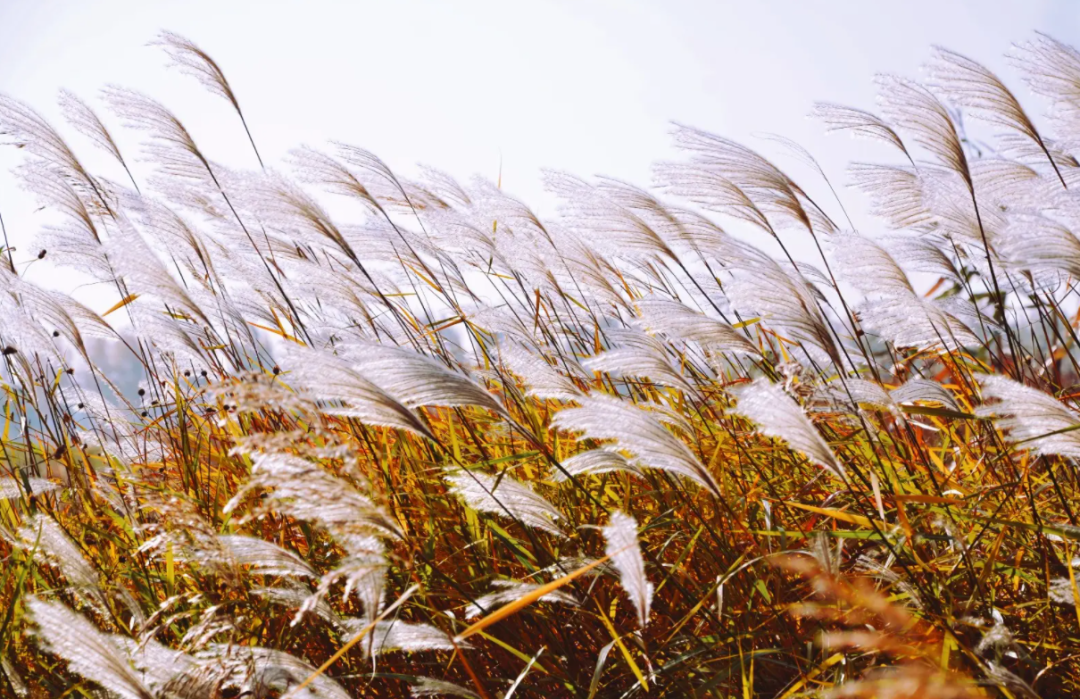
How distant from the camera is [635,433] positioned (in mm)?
1327

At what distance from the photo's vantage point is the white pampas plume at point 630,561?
115 cm

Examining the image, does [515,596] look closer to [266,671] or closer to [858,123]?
[266,671]

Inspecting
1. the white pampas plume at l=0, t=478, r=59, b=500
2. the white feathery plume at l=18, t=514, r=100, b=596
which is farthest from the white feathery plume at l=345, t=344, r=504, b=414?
the white pampas plume at l=0, t=478, r=59, b=500

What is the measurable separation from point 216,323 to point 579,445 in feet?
4.06

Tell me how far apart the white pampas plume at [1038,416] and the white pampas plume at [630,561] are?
693mm

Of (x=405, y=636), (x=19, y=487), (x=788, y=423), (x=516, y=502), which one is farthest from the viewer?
(x=19, y=487)

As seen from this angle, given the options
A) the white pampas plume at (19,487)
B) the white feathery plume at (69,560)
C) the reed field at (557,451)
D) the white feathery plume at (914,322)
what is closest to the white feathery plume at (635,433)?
the reed field at (557,451)

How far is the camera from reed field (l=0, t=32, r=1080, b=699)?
4.50 ft

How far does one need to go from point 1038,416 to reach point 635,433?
2.39 feet

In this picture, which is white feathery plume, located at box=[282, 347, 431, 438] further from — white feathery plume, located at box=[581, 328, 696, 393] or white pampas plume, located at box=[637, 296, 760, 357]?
white pampas plume, located at box=[637, 296, 760, 357]

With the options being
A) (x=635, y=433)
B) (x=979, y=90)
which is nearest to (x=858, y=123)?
(x=979, y=90)

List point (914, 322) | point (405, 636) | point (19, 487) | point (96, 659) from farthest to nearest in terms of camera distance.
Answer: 1. point (19, 487)
2. point (914, 322)
3. point (405, 636)
4. point (96, 659)

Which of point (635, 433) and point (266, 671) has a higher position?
point (635, 433)

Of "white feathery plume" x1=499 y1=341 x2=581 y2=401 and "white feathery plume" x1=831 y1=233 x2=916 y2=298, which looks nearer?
"white feathery plume" x1=499 y1=341 x2=581 y2=401
